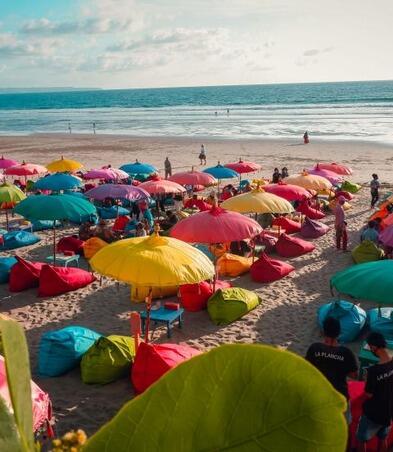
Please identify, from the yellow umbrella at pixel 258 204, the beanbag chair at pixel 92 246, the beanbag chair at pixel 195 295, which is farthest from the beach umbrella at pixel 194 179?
the beanbag chair at pixel 195 295

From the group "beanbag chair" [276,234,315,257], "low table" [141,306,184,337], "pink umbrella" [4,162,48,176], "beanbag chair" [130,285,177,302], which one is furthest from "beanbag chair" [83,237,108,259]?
"pink umbrella" [4,162,48,176]

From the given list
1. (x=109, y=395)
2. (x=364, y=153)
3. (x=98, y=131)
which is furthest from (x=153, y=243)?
(x=98, y=131)

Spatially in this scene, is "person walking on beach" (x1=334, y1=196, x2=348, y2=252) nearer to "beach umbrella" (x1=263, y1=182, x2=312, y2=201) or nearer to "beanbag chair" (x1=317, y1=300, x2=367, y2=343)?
"beach umbrella" (x1=263, y1=182, x2=312, y2=201)

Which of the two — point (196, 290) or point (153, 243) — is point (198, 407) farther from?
point (196, 290)

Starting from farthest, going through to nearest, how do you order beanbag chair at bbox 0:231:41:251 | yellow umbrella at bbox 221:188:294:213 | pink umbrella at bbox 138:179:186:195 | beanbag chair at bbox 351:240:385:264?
pink umbrella at bbox 138:179:186:195 < beanbag chair at bbox 0:231:41:251 < beanbag chair at bbox 351:240:385:264 < yellow umbrella at bbox 221:188:294:213

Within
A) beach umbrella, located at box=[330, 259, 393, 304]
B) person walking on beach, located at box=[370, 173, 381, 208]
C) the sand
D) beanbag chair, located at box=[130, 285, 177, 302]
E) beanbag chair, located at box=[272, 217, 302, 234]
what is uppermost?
beach umbrella, located at box=[330, 259, 393, 304]
